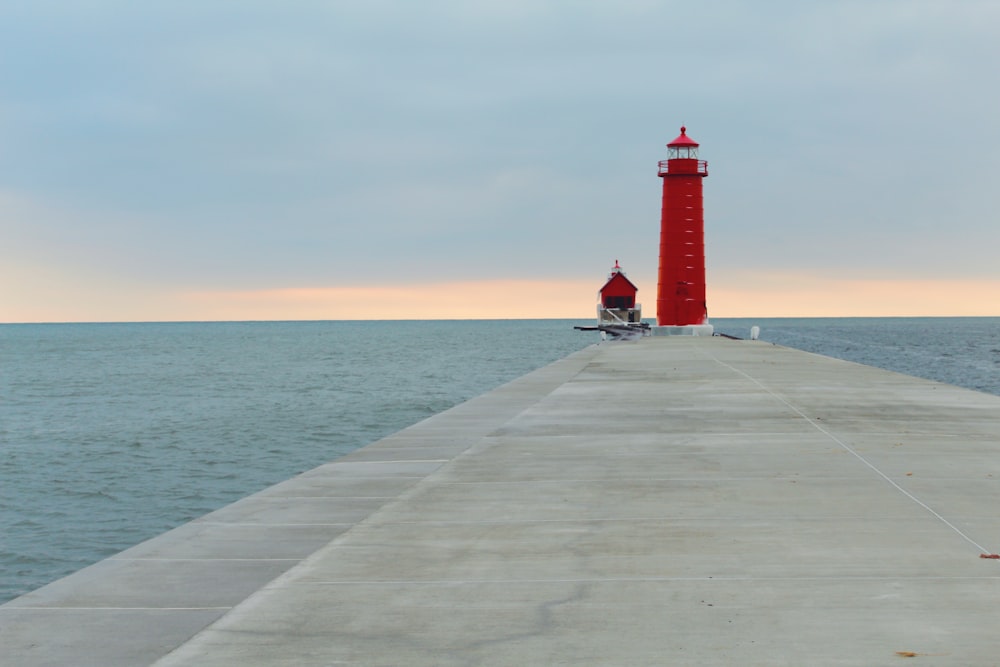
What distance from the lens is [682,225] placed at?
171 ft

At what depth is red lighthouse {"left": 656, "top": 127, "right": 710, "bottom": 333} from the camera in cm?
5206

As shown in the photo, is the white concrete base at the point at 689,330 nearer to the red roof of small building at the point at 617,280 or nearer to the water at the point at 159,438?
the water at the point at 159,438

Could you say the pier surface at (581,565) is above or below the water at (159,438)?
above

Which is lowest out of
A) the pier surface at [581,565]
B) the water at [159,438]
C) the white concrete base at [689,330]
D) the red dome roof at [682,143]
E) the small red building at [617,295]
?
the water at [159,438]

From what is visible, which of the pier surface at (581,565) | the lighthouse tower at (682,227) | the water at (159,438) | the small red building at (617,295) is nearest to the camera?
the pier surface at (581,565)

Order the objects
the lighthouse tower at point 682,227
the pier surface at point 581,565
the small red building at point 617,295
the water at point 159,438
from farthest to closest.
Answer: the small red building at point 617,295 → the lighthouse tower at point 682,227 → the water at point 159,438 → the pier surface at point 581,565

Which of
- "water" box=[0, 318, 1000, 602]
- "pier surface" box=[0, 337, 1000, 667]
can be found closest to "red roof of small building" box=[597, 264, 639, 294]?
"water" box=[0, 318, 1000, 602]

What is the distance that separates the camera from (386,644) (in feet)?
17.2

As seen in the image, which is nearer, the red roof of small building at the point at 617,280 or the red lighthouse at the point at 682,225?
the red lighthouse at the point at 682,225

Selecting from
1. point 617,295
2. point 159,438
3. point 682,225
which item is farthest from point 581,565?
point 617,295

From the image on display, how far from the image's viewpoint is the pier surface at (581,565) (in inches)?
207

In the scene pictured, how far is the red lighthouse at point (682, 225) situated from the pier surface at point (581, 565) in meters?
39.2

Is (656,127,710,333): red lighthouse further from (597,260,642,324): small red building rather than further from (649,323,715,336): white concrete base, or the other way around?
(597,260,642,324): small red building

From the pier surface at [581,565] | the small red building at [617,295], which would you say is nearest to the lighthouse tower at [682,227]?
the small red building at [617,295]
